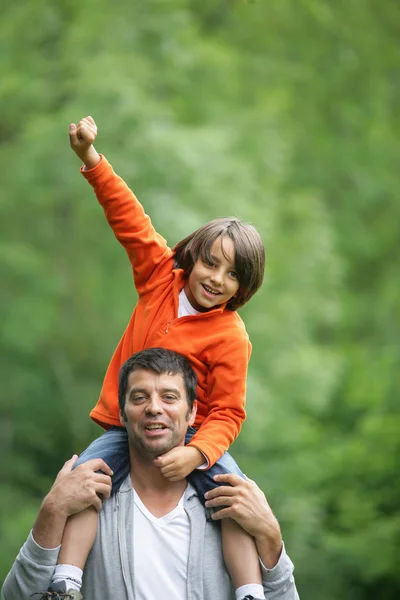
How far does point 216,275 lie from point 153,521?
0.83m

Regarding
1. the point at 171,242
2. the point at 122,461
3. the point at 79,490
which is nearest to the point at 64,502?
the point at 79,490

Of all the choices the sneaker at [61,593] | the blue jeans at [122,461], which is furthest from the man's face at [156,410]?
the sneaker at [61,593]

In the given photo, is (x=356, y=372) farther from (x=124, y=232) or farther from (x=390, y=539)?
(x=124, y=232)

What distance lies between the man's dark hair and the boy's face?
0.20m

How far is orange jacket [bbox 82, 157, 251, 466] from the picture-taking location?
10.7 ft

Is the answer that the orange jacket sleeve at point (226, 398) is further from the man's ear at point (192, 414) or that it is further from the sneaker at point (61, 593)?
the sneaker at point (61, 593)

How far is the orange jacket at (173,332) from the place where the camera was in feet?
10.7

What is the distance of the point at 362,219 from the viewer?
13703mm

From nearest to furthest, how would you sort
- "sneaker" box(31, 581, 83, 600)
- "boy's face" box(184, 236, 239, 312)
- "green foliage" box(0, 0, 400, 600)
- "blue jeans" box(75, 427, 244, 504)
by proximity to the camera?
1. "sneaker" box(31, 581, 83, 600)
2. "boy's face" box(184, 236, 239, 312)
3. "blue jeans" box(75, 427, 244, 504)
4. "green foliage" box(0, 0, 400, 600)

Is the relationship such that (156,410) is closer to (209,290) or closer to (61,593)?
(209,290)

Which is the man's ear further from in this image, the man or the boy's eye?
the boy's eye

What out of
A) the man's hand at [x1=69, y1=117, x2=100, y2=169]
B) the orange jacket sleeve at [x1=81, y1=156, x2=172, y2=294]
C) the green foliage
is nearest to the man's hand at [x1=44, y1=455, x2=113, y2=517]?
the orange jacket sleeve at [x1=81, y1=156, x2=172, y2=294]

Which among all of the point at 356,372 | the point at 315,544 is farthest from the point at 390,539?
the point at 356,372

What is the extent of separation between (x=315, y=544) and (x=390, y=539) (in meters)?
0.82
